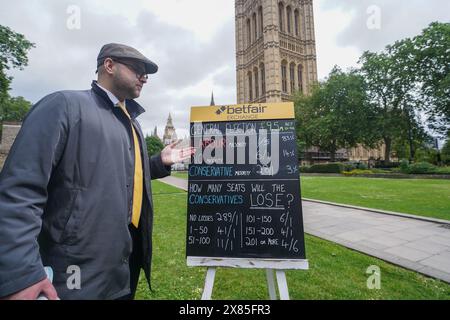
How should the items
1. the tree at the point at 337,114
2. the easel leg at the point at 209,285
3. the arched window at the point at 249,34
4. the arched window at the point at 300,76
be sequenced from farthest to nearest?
the arched window at the point at 249,34
the arched window at the point at 300,76
the tree at the point at 337,114
the easel leg at the point at 209,285

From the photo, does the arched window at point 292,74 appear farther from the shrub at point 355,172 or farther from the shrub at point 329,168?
the shrub at point 355,172

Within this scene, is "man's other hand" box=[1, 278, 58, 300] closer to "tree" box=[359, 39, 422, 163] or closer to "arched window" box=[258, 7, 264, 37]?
"tree" box=[359, 39, 422, 163]

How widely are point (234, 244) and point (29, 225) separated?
2.26 m

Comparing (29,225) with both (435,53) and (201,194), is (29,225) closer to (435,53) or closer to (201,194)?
(201,194)

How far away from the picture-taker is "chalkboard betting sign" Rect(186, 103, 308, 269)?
304cm

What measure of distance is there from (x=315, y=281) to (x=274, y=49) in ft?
188

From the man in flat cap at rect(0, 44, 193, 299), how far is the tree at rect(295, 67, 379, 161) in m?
36.2

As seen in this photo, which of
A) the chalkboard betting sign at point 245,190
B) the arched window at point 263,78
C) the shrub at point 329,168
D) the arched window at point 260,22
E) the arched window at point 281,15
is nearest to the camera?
the chalkboard betting sign at point 245,190

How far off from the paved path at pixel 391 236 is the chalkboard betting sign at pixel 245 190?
3.14 meters

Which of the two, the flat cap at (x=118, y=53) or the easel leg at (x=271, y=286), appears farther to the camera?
the easel leg at (x=271, y=286)

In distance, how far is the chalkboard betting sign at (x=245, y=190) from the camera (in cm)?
304

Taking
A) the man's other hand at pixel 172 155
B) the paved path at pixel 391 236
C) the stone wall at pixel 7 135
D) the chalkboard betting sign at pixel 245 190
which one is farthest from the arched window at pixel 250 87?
the man's other hand at pixel 172 155

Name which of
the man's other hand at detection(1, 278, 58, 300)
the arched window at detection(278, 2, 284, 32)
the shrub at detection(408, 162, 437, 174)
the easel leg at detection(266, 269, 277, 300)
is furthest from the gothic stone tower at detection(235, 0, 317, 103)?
the man's other hand at detection(1, 278, 58, 300)

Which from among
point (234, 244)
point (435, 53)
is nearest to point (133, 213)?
point (234, 244)
